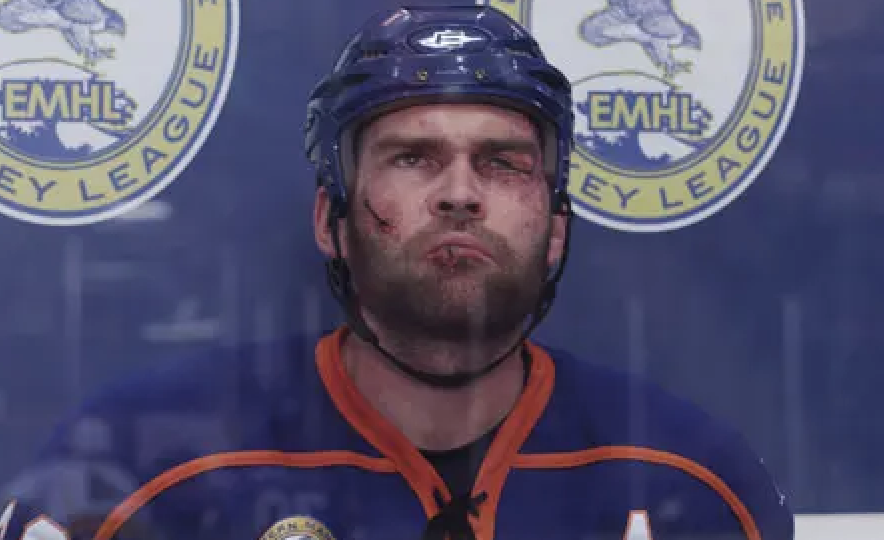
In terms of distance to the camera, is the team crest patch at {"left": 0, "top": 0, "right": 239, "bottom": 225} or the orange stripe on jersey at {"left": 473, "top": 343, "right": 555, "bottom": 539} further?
the orange stripe on jersey at {"left": 473, "top": 343, "right": 555, "bottom": 539}

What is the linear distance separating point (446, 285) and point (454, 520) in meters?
0.42

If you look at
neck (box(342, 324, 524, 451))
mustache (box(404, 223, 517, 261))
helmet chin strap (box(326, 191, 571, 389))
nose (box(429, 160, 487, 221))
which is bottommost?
neck (box(342, 324, 524, 451))

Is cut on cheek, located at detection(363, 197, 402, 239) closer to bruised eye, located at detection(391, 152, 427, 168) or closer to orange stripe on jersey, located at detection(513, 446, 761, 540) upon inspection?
bruised eye, located at detection(391, 152, 427, 168)

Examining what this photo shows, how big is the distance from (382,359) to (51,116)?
0.70 m

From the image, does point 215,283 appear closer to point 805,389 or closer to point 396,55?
point 396,55

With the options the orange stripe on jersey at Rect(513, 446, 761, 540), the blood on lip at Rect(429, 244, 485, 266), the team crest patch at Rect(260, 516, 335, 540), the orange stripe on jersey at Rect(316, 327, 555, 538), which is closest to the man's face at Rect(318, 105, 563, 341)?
the blood on lip at Rect(429, 244, 485, 266)

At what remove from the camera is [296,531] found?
1759 mm

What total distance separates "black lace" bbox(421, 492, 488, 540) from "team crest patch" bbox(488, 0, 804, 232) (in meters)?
0.55

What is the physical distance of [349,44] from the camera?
180 cm

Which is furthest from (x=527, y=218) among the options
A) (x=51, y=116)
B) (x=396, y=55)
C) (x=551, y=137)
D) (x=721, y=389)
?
(x=51, y=116)

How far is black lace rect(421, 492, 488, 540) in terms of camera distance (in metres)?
1.80

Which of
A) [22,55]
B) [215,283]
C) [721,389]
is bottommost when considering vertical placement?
[721,389]

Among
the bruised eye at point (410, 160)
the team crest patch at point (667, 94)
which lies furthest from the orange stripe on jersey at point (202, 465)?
the team crest patch at point (667, 94)

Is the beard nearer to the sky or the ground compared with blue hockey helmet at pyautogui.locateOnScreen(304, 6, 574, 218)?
nearer to the ground
